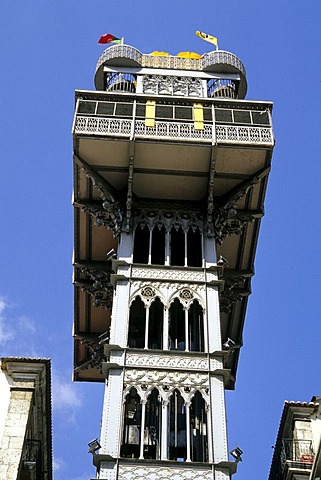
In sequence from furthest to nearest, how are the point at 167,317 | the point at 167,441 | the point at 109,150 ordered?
the point at 109,150 < the point at 167,317 < the point at 167,441

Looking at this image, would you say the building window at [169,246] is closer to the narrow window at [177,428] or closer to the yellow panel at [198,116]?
the yellow panel at [198,116]

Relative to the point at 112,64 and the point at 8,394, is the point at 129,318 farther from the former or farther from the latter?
the point at 112,64

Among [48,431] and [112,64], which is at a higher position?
[112,64]

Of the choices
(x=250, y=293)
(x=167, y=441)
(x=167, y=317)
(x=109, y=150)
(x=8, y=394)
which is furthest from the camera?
(x=250, y=293)

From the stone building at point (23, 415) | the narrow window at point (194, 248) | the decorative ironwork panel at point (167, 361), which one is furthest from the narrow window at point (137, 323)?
the stone building at point (23, 415)

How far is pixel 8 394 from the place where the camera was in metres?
20.2

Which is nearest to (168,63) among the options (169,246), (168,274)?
(169,246)

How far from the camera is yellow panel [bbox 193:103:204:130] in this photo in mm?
28094

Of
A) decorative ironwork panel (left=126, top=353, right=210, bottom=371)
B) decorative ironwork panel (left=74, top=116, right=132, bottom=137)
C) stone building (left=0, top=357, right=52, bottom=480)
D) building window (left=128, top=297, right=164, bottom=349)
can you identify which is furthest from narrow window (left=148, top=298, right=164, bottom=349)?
decorative ironwork panel (left=74, top=116, right=132, bottom=137)

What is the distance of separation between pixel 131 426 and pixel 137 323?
12.8 ft

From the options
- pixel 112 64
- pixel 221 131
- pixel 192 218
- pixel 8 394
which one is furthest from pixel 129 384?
pixel 112 64

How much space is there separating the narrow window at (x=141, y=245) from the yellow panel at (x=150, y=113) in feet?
11.0

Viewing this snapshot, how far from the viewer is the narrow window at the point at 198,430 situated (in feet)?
72.2

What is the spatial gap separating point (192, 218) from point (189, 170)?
1.61m
